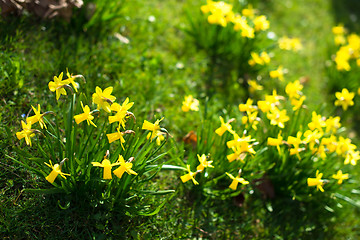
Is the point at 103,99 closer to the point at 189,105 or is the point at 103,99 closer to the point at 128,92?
the point at 189,105

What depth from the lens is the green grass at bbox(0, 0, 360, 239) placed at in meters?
1.85

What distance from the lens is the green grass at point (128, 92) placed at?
1.85 metres

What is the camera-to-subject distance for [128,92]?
259 centimetres

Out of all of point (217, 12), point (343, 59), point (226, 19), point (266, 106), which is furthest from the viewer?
point (343, 59)

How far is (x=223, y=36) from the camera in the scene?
316cm

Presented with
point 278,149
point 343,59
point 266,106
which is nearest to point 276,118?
point 266,106

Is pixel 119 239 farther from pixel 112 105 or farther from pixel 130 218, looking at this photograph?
pixel 112 105

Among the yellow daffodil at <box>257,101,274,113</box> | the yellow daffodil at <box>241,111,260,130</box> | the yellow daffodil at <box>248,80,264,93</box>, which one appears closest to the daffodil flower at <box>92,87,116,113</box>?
the yellow daffodil at <box>241,111,260,130</box>

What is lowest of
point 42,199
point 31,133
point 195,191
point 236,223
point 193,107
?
point 236,223

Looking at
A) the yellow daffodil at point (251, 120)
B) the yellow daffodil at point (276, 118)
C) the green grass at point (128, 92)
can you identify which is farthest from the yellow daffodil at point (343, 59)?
the yellow daffodil at point (251, 120)

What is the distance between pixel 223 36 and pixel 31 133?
7.10 feet

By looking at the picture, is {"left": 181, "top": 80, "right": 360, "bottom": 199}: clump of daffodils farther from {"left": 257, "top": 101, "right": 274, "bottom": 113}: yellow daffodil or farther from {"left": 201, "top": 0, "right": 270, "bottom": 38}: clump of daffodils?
{"left": 201, "top": 0, "right": 270, "bottom": 38}: clump of daffodils

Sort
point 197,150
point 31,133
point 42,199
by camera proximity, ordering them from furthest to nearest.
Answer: point 197,150 < point 42,199 < point 31,133

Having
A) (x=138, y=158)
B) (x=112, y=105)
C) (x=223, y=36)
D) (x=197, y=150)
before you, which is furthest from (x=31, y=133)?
(x=223, y=36)
